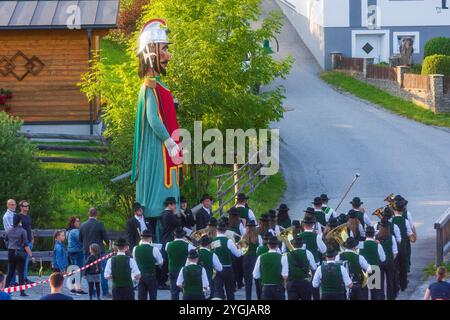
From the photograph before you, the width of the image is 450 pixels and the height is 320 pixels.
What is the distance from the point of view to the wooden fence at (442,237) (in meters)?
23.1

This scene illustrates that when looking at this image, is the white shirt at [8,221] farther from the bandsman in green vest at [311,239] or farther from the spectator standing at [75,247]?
the bandsman in green vest at [311,239]

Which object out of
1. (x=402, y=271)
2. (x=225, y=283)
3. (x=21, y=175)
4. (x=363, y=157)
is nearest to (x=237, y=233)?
(x=225, y=283)

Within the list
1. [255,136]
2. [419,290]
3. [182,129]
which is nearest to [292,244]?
[419,290]

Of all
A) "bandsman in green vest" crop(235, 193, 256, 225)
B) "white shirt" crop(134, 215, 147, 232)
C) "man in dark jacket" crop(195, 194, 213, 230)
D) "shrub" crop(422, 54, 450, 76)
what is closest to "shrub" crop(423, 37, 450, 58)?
"shrub" crop(422, 54, 450, 76)

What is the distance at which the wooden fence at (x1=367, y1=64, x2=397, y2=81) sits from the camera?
154ft

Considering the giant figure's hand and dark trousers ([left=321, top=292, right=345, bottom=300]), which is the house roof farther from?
dark trousers ([left=321, top=292, right=345, bottom=300])

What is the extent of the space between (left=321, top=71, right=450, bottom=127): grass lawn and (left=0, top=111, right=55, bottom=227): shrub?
19422 millimetres

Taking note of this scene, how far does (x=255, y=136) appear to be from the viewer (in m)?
28.7

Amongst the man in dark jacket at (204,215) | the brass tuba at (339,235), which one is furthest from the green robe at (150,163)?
the brass tuba at (339,235)

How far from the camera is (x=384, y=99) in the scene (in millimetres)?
46625

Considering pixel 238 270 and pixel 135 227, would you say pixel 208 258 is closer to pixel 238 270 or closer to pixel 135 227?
pixel 135 227

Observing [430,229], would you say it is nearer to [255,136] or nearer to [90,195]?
[255,136]

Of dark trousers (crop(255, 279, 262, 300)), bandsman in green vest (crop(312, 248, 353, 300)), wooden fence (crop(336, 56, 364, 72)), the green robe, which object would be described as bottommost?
dark trousers (crop(255, 279, 262, 300))

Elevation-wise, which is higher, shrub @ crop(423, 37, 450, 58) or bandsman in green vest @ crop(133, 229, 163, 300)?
shrub @ crop(423, 37, 450, 58)
